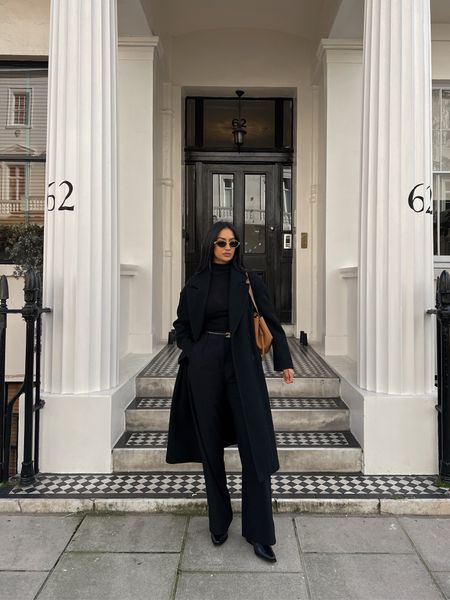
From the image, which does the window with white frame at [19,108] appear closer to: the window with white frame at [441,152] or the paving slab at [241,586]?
the window with white frame at [441,152]

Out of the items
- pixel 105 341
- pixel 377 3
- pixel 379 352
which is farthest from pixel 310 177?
pixel 105 341

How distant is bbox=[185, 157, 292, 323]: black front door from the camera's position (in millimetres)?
6984

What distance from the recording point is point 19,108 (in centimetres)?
586

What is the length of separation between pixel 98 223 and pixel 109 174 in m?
0.43

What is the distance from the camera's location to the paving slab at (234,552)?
2.68 metres

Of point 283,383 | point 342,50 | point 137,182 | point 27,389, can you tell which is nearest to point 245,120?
point 342,50

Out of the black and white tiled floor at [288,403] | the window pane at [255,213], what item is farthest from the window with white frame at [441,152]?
the black and white tiled floor at [288,403]

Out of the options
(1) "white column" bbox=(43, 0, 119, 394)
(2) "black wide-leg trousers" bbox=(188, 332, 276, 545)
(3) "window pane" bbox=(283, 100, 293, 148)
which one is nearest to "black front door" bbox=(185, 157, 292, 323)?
(3) "window pane" bbox=(283, 100, 293, 148)

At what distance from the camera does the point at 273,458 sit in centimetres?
267

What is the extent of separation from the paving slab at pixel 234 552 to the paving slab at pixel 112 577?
0.13 m

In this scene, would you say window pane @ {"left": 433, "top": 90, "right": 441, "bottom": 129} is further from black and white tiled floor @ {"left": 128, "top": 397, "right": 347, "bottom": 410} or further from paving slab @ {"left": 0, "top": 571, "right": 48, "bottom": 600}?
paving slab @ {"left": 0, "top": 571, "right": 48, "bottom": 600}

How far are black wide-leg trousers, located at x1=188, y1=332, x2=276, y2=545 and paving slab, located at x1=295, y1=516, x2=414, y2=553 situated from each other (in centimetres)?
42

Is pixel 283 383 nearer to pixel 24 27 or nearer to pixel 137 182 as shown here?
pixel 137 182

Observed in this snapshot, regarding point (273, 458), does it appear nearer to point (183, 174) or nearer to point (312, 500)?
point (312, 500)
